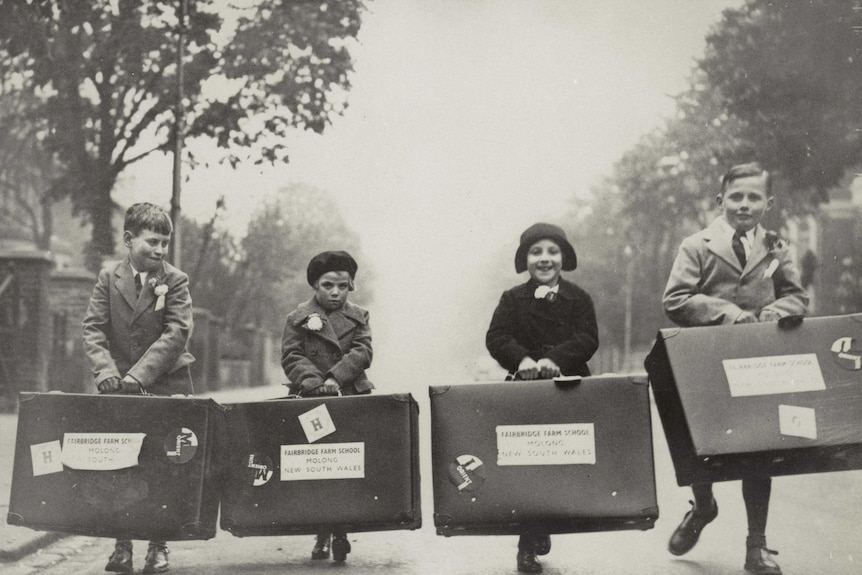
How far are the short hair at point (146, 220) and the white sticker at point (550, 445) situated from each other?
6.47 feet

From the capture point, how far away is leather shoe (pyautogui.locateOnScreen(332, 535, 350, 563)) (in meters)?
4.32

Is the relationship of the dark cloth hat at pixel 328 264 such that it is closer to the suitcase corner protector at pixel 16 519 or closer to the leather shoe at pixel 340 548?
the leather shoe at pixel 340 548

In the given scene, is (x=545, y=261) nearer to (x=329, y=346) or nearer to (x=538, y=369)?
(x=538, y=369)

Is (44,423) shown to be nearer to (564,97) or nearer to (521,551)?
(521,551)

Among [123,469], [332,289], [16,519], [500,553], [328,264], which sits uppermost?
[328,264]

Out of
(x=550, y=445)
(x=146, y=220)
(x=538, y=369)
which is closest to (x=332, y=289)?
(x=146, y=220)

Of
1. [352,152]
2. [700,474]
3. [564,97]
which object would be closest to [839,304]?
[564,97]

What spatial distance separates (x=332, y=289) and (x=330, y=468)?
107 centimetres

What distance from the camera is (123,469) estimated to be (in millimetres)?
3980

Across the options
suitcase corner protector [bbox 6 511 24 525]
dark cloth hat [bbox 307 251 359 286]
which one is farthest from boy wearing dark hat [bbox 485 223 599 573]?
suitcase corner protector [bbox 6 511 24 525]

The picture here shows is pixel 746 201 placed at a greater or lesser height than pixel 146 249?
greater

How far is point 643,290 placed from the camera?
1838 cm

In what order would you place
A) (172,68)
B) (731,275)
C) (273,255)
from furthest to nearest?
(273,255), (172,68), (731,275)

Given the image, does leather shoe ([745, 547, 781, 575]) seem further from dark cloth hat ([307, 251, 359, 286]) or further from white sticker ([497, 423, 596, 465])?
dark cloth hat ([307, 251, 359, 286])
